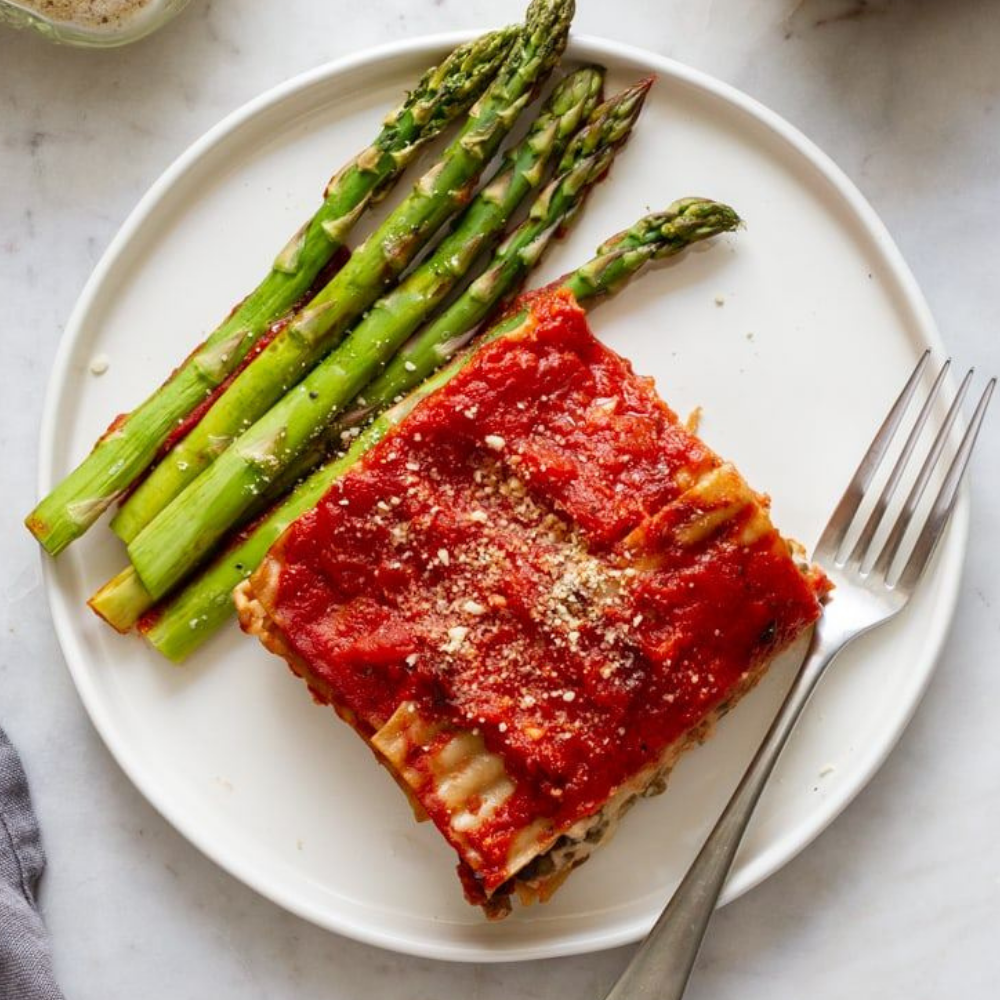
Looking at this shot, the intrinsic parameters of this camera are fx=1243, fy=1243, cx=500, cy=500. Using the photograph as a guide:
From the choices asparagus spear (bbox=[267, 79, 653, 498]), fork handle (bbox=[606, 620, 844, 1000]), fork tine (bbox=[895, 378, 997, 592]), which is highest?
asparagus spear (bbox=[267, 79, 653, 498])

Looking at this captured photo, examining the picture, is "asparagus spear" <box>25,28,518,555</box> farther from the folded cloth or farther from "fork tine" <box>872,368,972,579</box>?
"fork tine" <box>872,368,972,579</box>

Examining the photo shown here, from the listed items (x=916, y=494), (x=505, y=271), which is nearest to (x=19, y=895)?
(x=505, y=271)

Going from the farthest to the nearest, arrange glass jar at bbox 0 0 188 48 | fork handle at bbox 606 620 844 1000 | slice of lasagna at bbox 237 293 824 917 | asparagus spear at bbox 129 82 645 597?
glass jar at bbox 0 0 188 48 < asparagus spear at bbox 129 82 645 597 < fork handle at bbox 606 620 844 1000 < slice of lasagna at bbox 237 293 824 917

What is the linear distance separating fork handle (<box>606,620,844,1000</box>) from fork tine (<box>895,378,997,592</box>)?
0.97 feet

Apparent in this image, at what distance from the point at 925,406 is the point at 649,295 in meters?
0.89

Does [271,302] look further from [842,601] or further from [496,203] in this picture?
[842,601]

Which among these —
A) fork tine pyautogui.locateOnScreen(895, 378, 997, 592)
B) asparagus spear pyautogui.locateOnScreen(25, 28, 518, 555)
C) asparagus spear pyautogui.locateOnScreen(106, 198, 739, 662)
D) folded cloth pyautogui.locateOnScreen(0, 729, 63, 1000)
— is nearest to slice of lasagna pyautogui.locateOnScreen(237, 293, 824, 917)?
asparagus spear pyautogui.locateOnScreen(106, 198, 739, 662)

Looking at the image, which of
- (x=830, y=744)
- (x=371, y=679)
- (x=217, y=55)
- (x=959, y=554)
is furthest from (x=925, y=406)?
(x=217, y=55)

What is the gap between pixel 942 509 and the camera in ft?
12.0

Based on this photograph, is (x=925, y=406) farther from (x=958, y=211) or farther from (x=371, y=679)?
(x=371, y=679)

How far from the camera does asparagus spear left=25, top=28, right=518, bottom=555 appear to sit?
3.78m

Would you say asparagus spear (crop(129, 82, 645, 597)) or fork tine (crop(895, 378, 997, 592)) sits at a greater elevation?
asparagus spear (crop(129, 82, 645, 597))

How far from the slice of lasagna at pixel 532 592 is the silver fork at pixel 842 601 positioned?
0.30 meters

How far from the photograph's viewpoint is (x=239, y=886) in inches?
159
